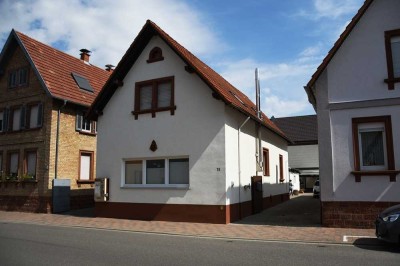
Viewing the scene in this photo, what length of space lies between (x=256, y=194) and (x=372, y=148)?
20.9 feet

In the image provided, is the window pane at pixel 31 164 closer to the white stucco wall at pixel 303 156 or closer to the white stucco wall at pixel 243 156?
the white stucco wall at pixel 243 156

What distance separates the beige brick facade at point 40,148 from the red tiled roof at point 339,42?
13.4m

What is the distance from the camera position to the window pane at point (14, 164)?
21.5 m

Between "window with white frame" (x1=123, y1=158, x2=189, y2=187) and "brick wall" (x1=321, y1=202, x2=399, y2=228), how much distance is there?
5.38 meters

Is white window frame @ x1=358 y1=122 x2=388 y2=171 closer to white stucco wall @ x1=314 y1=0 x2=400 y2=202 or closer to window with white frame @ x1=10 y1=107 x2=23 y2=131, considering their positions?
white stucco wall @ x1=314 y1=0 x2=400 y2=202

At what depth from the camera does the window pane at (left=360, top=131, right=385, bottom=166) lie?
496 inches

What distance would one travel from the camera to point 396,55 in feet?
41.8

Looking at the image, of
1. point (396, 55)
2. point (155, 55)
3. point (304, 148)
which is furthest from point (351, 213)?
point (304, 148)

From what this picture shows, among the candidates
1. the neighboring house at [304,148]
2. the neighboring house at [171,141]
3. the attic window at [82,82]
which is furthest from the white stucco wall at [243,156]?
the neighboring house at [304,148]

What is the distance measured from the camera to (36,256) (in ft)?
27.4

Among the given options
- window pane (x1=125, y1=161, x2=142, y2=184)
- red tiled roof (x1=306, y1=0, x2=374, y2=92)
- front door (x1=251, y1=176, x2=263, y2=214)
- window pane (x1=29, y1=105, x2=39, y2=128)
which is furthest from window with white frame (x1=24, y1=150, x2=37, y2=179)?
red tiled roof (x1=306, y1=0, x2=374, y2=92)

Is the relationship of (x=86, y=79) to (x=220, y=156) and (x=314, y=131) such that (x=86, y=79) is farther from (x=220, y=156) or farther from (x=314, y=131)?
(x=314, y=131)

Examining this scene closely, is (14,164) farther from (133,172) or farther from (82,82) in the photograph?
(133,172)

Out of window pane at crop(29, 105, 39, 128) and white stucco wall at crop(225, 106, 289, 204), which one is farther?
window pane at crop(29, 105, 39, 128)
